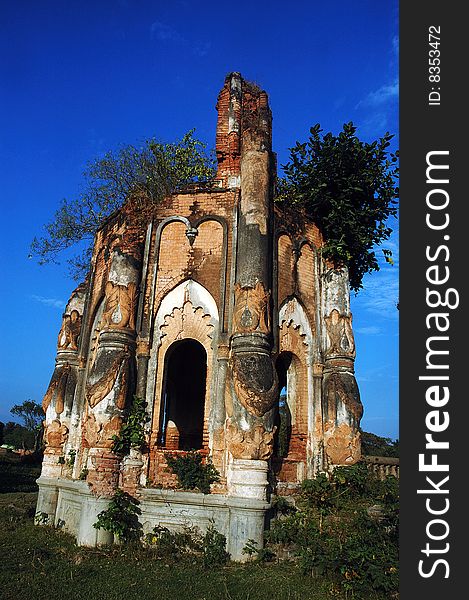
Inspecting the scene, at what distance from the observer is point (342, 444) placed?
10656mm

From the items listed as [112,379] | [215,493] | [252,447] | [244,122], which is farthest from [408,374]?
[244,122]

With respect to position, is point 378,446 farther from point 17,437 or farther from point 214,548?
point 17,437

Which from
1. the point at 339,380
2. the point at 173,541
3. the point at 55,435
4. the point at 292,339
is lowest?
the point at 173,541

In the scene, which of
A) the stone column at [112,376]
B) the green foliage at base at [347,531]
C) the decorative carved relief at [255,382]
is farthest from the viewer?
the stone column at [112,376]

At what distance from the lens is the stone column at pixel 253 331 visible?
29.5 feet

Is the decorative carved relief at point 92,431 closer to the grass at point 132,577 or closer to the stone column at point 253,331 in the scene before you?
the grass at point 132,577

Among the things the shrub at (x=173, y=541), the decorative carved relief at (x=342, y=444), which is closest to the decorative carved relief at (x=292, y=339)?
the decorative carved relief at (x=342, y=444)

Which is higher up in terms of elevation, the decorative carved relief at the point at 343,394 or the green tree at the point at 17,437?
the decorative carved relief at the point at 343,394

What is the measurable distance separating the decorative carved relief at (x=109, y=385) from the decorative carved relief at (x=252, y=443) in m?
2.21

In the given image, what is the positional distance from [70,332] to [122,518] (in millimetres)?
5171

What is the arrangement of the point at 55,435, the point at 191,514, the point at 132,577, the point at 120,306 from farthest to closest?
the point at 55,435, the point at 120,306, the point at 191,514, the point at 132,577

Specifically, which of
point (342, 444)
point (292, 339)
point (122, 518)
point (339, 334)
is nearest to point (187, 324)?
point (292, 339)

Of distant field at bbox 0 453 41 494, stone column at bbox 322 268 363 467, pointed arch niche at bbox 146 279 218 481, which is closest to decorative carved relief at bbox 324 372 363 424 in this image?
stone column at bbox 322 268 363 467

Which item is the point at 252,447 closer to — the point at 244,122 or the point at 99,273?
the point at 99,273
